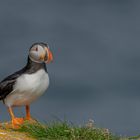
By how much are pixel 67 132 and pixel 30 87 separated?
1.49 meters

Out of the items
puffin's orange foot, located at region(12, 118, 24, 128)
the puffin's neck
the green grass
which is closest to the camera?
the green grass

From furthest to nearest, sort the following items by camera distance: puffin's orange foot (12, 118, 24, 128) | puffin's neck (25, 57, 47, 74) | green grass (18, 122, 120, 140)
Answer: puffin's neck (25, 57, 47, 74) → puffin's orange foot (12, 118, 24, 128) → green grass (18, 122, 120, 140)

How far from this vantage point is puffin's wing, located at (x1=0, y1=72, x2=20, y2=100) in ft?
34.9

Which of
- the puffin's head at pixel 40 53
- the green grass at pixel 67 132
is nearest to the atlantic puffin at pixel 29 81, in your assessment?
the puffin's head at pixel 40 53

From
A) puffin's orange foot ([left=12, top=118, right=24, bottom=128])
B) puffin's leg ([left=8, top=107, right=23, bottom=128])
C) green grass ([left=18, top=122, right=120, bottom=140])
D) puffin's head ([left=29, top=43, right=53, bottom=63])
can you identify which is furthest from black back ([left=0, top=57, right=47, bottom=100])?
green grass ([left=18, top=122, right=120, bottom=140])

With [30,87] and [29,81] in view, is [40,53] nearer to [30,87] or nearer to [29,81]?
[29,81]

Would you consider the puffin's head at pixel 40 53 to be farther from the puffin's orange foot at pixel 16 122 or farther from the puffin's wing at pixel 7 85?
the puffin's orange foot at pixel 16 122

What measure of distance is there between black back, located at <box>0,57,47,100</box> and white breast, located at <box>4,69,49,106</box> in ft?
0.33

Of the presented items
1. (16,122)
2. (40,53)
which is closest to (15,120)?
(16,122)

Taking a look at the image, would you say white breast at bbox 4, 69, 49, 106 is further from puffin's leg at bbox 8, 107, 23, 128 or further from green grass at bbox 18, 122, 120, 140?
green grass at bbox 18, 122, 120, 140

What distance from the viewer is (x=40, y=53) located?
10.5 meters

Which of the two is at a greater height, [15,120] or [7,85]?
[7,85]

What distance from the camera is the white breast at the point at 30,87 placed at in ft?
34.1

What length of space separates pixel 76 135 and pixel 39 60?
2089 millimetres
